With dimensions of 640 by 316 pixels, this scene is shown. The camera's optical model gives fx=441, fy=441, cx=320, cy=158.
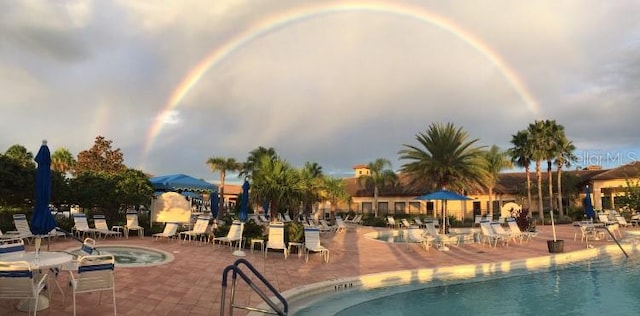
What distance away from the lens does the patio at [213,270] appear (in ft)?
19.6

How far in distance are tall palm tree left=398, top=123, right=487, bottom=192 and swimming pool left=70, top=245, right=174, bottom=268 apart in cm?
1589

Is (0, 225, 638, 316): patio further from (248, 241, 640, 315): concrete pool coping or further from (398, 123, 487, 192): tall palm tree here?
(398, 123, 487, 192): tall palm tree

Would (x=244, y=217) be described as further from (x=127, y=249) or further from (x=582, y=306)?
(x=582, y=306)

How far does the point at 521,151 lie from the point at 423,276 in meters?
31.6

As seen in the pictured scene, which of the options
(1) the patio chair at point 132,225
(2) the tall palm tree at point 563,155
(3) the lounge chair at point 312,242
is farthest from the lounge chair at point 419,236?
(2) the tall palm tree at point 563,155

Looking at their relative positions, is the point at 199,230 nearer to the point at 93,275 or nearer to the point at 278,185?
the point at 278,185

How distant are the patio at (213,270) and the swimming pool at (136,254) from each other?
34 centimetres

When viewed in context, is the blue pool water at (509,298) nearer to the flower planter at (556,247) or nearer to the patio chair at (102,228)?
the flower planter at (556,247)

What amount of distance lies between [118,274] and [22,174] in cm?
1185

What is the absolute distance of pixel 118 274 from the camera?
7863 mm

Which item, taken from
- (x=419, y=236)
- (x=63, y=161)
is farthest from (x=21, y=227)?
(x=63, y=161)

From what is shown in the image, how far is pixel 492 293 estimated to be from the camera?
8.62m

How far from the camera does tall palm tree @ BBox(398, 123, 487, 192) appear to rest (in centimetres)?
2341

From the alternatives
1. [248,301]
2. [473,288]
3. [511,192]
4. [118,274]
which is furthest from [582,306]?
[511,192]
